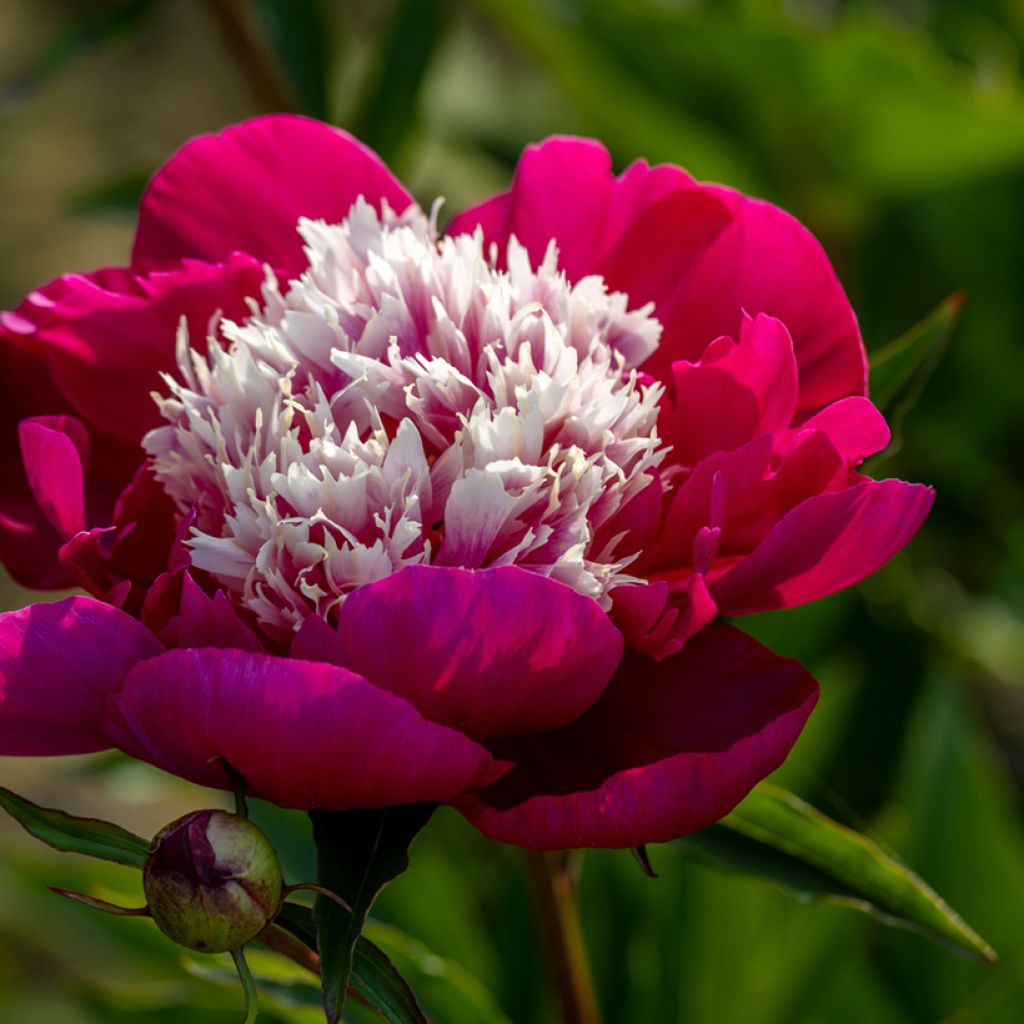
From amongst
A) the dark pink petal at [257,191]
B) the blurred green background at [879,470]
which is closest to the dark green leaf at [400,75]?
the blurred green background at [879,470]

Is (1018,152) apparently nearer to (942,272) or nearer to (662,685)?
(942,272)

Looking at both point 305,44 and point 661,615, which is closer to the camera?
point 661,615

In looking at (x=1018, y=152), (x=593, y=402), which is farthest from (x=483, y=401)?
(x=1018, y=152)

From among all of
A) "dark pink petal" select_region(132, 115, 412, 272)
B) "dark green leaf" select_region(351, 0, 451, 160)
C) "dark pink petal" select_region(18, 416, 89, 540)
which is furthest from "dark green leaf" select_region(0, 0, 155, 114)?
"dark pink petal" select_region(18, 416, 89, 540)

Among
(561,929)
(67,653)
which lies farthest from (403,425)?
(561,929)

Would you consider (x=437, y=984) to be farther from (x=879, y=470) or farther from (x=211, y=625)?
(x=879, y=470)

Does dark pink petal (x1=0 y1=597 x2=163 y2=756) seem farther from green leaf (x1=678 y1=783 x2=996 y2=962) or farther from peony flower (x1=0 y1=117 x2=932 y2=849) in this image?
green leaf (x1=678 y1=783 x2=996 y2=962)
